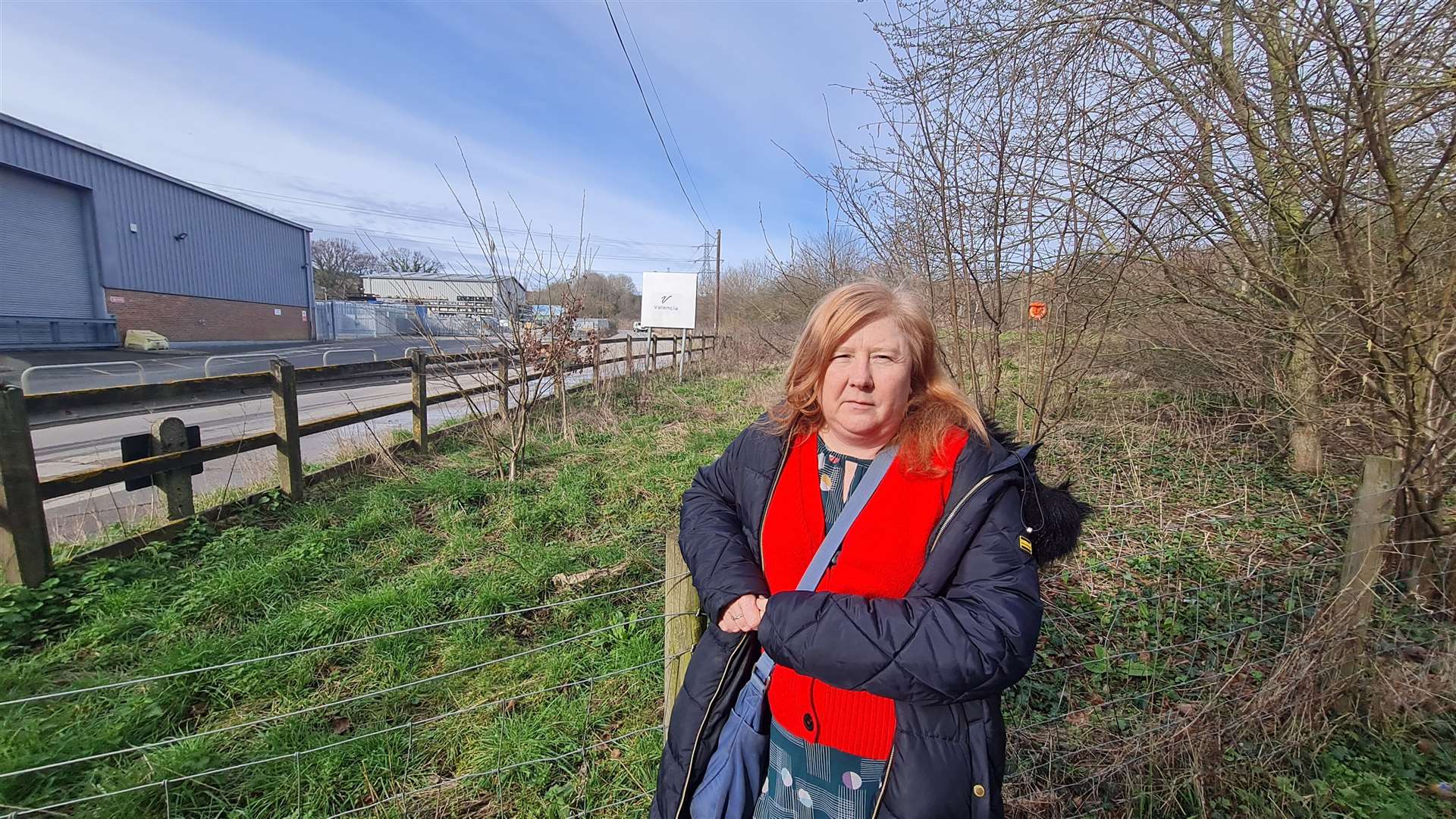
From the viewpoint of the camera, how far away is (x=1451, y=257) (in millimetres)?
2555

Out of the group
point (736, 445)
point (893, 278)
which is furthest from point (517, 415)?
point (736, 445)

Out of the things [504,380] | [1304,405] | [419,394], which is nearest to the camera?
[1304,405]

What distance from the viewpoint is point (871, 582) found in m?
1.28

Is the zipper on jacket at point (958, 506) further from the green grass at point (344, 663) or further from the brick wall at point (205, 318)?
the brick wall at point (205, 318)

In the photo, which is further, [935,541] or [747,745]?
[747,745]

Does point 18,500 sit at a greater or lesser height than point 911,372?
lesser

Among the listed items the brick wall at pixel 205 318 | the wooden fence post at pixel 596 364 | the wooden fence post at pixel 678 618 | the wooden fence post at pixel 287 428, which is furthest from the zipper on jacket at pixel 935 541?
the brick wall at pixel 205 318

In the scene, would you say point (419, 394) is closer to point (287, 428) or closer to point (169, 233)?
point (287, 428)

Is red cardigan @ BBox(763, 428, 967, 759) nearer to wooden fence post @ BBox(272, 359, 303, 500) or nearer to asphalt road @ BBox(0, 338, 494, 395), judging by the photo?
wooden fence post @ BBox(272, 359, 303, 500)

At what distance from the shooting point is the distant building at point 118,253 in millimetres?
19016

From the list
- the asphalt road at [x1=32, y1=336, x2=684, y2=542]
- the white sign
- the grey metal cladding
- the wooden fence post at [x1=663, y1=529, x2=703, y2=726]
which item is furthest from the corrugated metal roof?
the wooden fence post at [x1=663, y1=529, x2=703, y2=726]

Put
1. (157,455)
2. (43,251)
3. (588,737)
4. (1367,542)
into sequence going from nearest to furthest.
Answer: (1367,542)
(588,737)
(157,455)
(43,251)

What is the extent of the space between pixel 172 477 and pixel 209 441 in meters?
5.55

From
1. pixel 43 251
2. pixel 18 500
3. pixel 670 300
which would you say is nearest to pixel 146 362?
pixel 43 251
